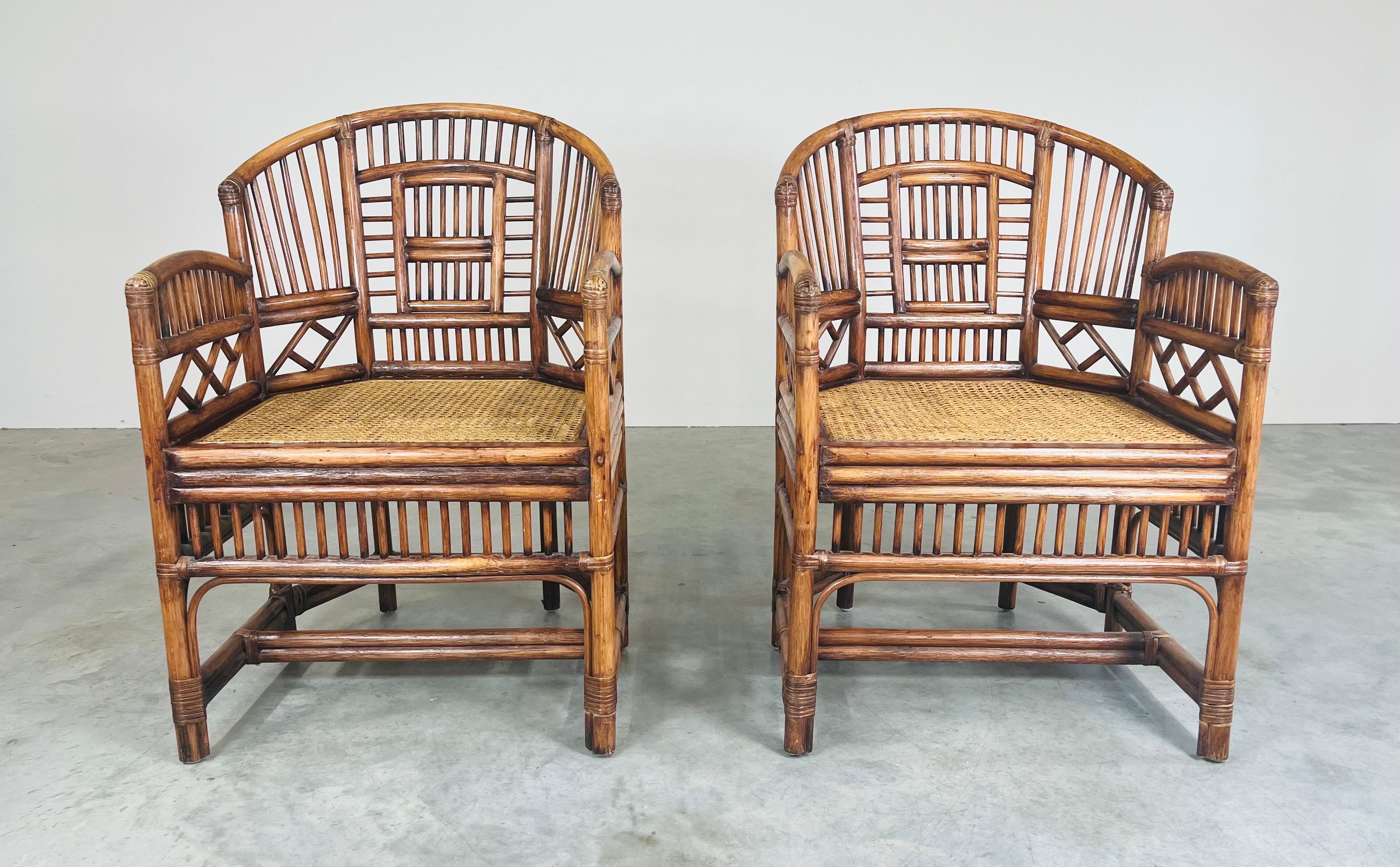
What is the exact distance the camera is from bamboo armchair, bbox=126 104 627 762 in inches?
73.5

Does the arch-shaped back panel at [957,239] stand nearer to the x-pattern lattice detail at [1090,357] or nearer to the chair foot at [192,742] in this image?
the x-pattern lattice detail at [1090,357]

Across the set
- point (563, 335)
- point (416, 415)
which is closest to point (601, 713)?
point (416, 415)

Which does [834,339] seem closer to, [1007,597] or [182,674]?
[1007,597]

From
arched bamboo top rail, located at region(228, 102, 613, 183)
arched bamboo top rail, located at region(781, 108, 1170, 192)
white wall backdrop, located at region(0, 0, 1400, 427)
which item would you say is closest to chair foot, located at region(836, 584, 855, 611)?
arched bamboo top rail, located at region(781, 108, 1170, 192)

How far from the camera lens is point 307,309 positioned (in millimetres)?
2338

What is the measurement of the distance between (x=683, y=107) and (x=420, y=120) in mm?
2029

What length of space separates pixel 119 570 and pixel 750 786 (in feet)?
6.34

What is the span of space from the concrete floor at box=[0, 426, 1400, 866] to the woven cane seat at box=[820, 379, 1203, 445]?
1.92 feet

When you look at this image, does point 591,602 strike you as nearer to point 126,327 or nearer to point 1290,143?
point 126,327

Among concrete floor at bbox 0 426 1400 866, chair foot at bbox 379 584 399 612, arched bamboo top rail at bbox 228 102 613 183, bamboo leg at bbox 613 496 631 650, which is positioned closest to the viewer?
concrete floor at bbox 0 426 1400 866

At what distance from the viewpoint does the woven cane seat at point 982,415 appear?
193cm

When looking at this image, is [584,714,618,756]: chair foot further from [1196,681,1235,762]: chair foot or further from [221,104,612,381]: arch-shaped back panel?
[1196,681,1235,762]: chair foot

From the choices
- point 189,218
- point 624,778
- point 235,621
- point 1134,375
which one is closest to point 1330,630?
point 1134,375

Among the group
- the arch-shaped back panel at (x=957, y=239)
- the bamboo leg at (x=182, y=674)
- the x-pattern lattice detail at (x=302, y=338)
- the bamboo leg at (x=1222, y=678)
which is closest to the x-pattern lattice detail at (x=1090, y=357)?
the arch-shaped back panel at (x=957, y=239)
